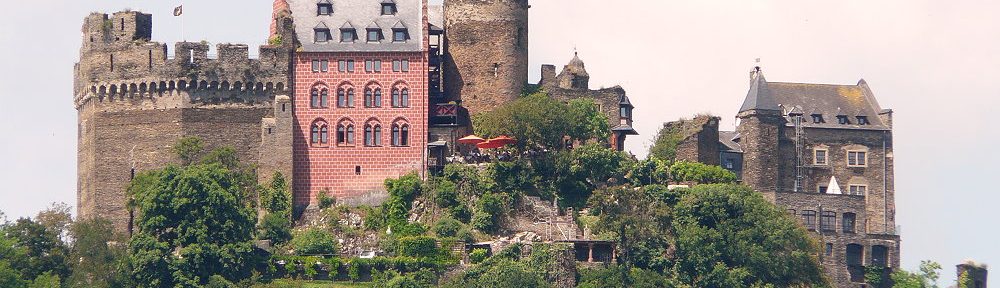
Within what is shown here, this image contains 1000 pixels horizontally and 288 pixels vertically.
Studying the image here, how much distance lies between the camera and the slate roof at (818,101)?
13762cm

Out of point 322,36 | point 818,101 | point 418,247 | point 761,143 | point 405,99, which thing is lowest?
point 418,247

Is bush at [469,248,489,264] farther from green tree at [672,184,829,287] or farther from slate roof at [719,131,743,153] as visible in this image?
slate roof at [719,131,743,153]

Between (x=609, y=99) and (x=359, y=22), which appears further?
(x=609, y=99)

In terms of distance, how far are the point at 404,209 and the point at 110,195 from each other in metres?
14.4

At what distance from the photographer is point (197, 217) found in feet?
387

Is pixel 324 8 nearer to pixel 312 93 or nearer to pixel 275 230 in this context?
pixel 312 93

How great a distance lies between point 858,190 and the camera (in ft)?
452

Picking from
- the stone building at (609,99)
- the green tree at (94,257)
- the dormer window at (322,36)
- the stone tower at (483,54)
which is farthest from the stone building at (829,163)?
the green tree at (94,257)

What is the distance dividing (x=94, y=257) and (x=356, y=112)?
16.6 meters

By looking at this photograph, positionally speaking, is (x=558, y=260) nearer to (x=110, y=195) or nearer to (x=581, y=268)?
(x=581, y=268)

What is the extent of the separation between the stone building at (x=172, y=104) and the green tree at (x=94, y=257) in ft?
28.6

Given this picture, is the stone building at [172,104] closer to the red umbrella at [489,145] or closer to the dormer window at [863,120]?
the red umbrella at [489,145]

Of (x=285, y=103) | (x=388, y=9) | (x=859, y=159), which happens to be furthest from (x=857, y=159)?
(x=285, y=103)

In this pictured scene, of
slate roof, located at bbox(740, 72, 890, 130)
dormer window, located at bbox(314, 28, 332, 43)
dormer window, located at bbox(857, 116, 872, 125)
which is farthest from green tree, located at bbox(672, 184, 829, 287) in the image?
dormer window, located at bbox(314, 28, 332, 43)
